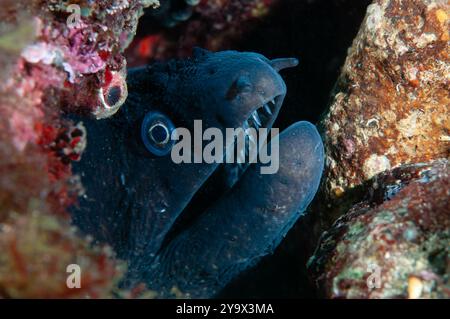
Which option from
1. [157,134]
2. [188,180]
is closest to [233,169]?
[188,180]

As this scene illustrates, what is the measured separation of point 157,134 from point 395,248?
137 cm

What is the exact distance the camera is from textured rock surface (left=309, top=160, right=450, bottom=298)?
186 cm

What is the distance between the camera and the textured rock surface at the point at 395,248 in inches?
73.0

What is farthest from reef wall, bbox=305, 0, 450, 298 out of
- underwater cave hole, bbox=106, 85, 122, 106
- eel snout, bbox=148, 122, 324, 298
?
underwater cave hole, bbox=106, 85, 122, 106

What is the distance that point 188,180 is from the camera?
2.43 metres

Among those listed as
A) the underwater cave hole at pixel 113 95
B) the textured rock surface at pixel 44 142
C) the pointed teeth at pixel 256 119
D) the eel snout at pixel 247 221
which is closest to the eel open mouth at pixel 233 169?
the pointed teeth at pixel 256 119

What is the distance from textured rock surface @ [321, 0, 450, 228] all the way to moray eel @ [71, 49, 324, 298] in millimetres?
579

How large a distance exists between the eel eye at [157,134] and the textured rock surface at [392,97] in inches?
50.8

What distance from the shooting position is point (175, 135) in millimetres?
2420
